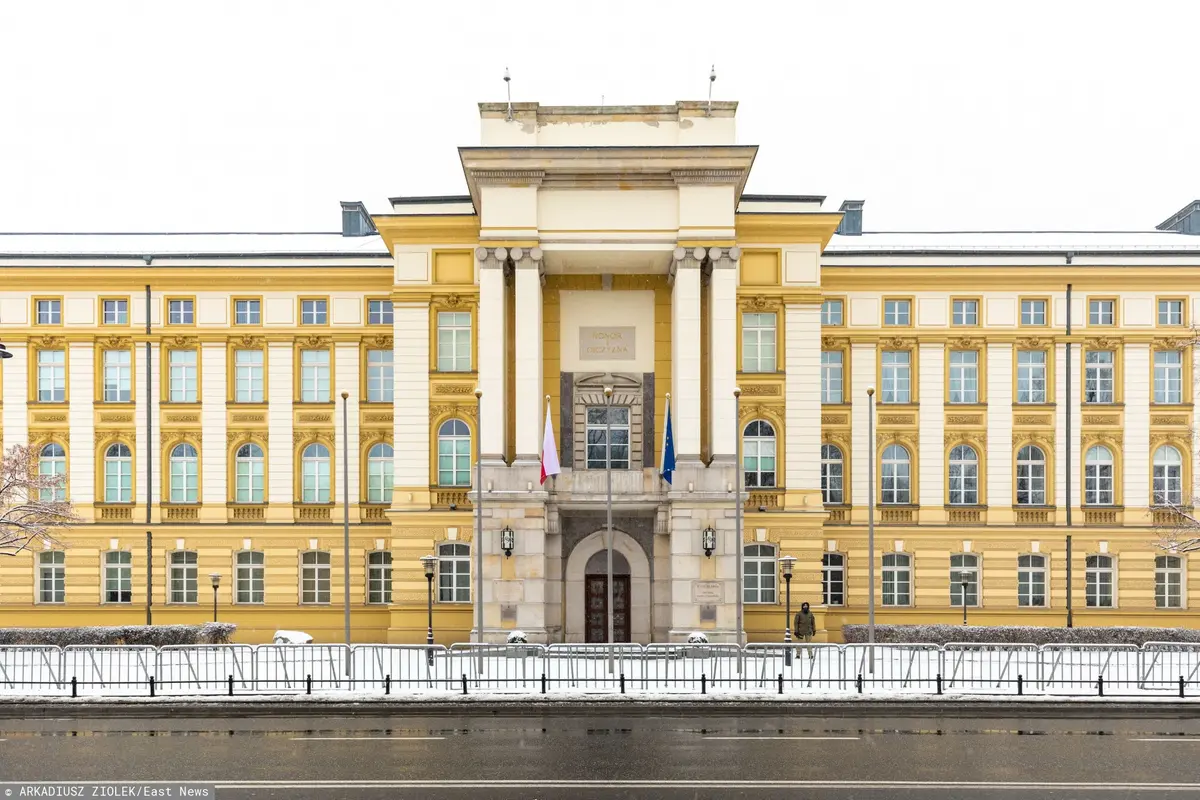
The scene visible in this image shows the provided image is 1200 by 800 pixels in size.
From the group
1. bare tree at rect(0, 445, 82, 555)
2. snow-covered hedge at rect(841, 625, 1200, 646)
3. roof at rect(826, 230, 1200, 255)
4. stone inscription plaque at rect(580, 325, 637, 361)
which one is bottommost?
snow-covered hedge at rect(841, 625, 1200, 646)

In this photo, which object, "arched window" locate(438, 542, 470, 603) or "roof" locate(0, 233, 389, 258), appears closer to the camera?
"arched window" locate(438, 542, 470, 603)

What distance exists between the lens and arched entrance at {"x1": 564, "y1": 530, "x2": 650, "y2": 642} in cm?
3581

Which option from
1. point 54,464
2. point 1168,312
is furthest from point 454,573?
point 1168,312

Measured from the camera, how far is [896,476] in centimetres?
3959

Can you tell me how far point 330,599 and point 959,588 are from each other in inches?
947

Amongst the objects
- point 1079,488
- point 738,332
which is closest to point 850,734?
point 738,332

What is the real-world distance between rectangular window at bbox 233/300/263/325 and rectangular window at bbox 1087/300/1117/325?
3213cm

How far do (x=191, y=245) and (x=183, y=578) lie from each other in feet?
44.1

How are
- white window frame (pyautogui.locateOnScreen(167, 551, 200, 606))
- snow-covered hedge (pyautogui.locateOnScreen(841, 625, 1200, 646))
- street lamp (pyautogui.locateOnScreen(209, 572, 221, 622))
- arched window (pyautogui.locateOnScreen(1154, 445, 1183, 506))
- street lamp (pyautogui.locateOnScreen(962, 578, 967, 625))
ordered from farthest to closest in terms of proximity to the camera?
white window frame (pyautogui.locateOnScreen(167, 551, 200, 606)) < arched window (pyautogui.locateOnScreen(1154, 445, 1183, 506)) < street lamp (pyautogui.locateOnScreen(209, 572, 221, 622)) < street lamp (pyautogui.locateOnScreen(962, 578, 967, 625)) < snow-covered hedge (pyautogui.locateOnScreen(841, 625, 1200, 646))

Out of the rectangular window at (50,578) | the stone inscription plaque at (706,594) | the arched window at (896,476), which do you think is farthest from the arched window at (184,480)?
the arched window at (896,476)

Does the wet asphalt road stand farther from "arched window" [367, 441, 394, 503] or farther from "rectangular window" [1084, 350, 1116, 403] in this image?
"rectangular window" [1084, 350, 1116, 403]

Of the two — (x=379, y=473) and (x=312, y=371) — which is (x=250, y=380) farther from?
(x=379, y=473)

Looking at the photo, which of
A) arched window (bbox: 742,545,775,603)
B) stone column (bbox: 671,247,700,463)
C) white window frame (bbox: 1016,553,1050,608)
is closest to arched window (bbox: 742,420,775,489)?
arched window (bbox: 742,545,775,603)

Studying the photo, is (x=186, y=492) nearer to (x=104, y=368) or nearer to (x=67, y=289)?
(x=104, y=368)
